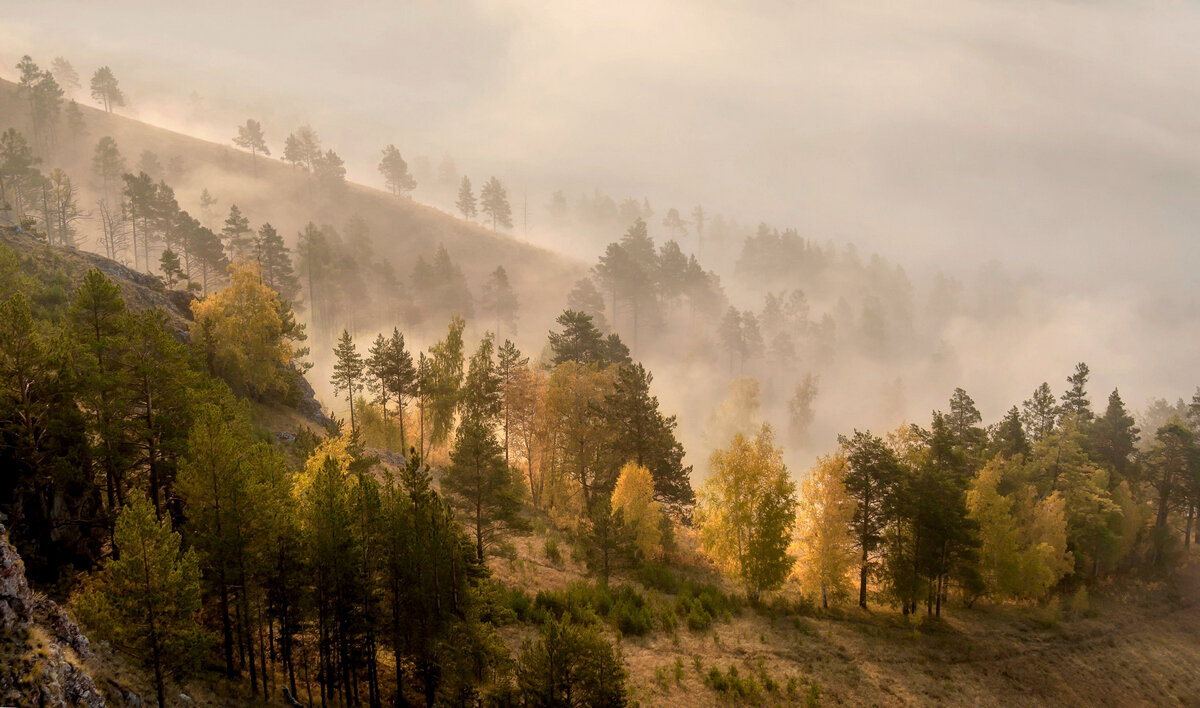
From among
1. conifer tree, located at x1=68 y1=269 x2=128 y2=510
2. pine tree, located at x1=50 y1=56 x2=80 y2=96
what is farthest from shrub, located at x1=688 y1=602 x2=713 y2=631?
pine tree, located at x1=50 y1=56 x2=80 y2=96

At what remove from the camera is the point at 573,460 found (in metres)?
48.2

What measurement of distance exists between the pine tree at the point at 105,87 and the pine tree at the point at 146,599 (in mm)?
175252

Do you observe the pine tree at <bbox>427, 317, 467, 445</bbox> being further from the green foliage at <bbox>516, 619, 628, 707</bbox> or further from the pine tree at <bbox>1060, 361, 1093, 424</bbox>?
the pine tree at <bbox>1060, 361, 1093, 424</bbox>

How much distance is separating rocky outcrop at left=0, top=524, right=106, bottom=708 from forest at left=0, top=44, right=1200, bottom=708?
0.28 m

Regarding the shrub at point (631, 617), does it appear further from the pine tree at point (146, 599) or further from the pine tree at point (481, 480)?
the pine tree at point (146, 599)

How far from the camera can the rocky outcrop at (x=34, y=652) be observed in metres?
13.4

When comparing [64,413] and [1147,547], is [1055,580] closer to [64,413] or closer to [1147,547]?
[1147,547]

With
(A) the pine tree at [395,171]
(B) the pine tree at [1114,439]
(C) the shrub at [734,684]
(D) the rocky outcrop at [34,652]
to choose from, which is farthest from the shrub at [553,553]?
(A) the pine tree at [395,171]

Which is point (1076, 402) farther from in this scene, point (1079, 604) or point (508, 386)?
point (508, 386)

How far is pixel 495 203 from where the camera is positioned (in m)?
146

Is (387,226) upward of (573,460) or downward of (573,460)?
upward

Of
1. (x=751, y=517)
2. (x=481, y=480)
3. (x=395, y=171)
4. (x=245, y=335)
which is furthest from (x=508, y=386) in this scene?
(x=395, y=171)

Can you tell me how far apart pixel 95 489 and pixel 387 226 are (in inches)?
4735

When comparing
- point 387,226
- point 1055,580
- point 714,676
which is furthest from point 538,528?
point 387,226
